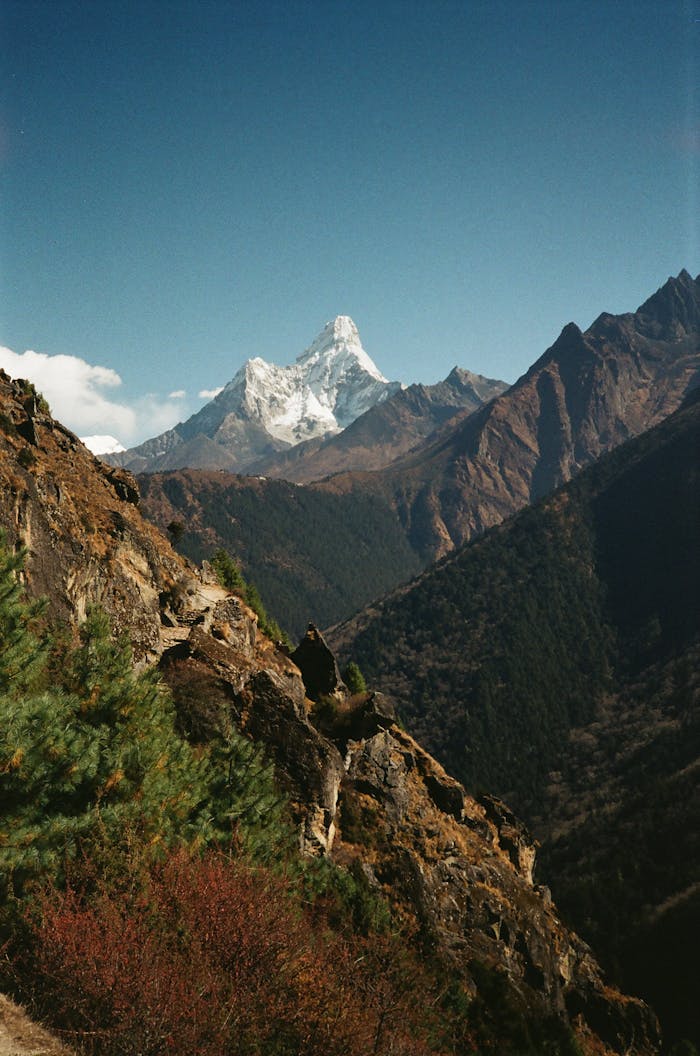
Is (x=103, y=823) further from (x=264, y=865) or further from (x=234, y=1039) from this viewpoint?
(x=264, y=865)

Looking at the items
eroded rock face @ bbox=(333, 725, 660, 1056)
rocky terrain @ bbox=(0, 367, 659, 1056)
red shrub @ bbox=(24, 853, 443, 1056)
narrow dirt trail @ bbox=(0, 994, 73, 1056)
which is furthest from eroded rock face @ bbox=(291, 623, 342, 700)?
narrow dirt trail @ bbox=(0, 994, 73, 1056)

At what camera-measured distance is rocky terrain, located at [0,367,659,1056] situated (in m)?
32.5

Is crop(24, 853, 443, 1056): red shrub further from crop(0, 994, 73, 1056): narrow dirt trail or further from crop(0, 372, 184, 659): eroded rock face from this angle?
crop(0, 372, 184, 659): eroded rock face

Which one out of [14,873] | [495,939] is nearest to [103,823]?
[14,873]

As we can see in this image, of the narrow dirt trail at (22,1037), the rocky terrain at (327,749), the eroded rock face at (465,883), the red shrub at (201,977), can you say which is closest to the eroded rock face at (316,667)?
the rocky terrain at (327,749)

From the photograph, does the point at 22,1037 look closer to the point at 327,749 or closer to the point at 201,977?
the point at 201,977

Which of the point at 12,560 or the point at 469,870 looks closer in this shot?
the point at 12,560

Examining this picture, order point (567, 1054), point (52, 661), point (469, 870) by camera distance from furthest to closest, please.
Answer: point (469, 870)
point (567, 1054)
point (52, 661)

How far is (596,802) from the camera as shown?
552 feet

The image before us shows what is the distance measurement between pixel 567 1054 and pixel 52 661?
38.3m

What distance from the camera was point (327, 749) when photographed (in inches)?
1355

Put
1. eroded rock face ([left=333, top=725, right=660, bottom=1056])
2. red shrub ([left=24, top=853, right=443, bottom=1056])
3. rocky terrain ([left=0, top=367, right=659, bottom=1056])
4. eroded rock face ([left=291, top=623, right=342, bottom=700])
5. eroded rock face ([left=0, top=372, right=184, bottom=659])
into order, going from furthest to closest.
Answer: eroded rock face ([left=291, top=623, right=342, bottom=700]) → eroded rock face ([left=333, top=725, right=660, bottom=1056]) → rocky terrain ([left=0, top=367, right=659, bottom=1056]) → eroded rock face ([left=0, top=372, right=184, bottom=659]) → red shrub ([left=24, top=853, right=443, bottom=1056])

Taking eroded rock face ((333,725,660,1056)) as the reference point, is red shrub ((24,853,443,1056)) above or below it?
above

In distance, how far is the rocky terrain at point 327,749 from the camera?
107 ft
